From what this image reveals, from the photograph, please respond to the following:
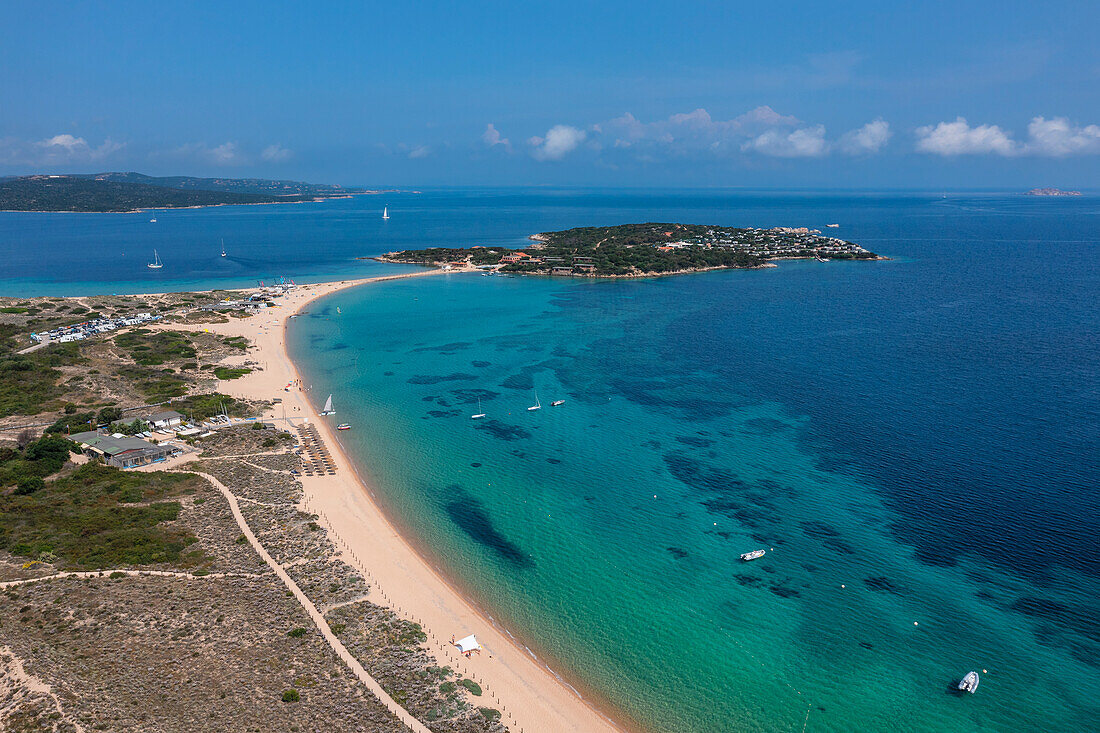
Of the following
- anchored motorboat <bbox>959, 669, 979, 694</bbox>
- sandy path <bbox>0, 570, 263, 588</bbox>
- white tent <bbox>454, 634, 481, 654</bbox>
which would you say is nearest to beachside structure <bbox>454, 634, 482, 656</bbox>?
white tent <bbox>454, 634, 481, 654</bbox>

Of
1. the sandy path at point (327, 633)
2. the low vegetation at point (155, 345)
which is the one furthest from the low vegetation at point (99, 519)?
the low vegetation at point (155, 345)

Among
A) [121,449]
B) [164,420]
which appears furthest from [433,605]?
[164,420]

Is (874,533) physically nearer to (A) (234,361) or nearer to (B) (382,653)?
(B) (382,653)

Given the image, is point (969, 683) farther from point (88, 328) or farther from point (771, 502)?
point (88, 328)

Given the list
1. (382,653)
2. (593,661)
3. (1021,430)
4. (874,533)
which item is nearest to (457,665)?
(382,653)

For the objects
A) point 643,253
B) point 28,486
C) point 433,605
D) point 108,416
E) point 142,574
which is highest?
point 643,253
